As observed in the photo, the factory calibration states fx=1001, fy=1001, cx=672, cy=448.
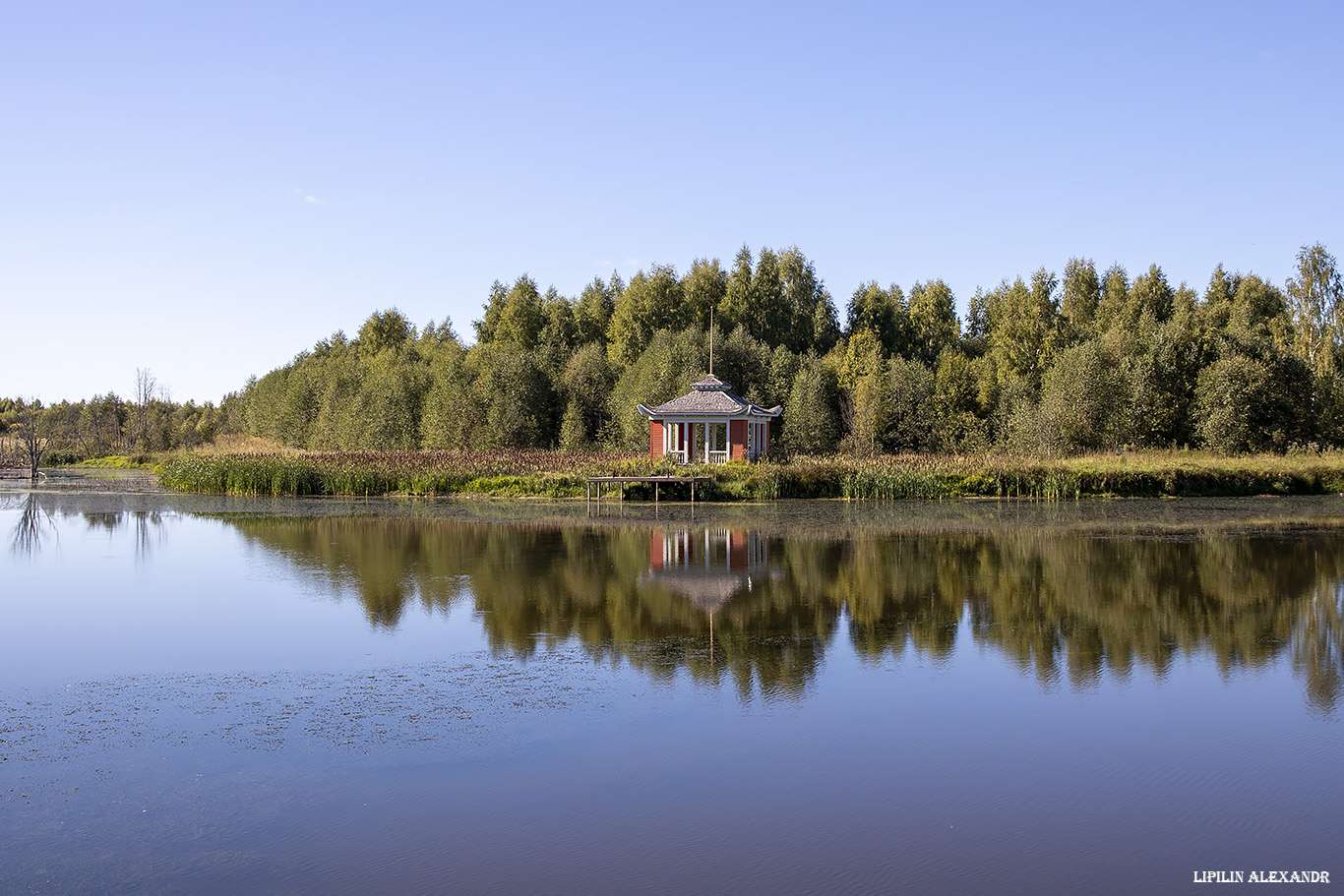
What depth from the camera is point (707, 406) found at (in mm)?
35438

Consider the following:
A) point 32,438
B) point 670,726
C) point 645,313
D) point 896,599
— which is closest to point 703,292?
point 645,313

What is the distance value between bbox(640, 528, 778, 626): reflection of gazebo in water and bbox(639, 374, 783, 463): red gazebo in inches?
531

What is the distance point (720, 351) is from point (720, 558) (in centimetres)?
2772

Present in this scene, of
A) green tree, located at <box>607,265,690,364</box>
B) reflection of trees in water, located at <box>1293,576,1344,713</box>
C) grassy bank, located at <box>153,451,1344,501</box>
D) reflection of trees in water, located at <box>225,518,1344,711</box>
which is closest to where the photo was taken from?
A: reflection of trees in water, located at <box>1293,576,1344,713</box>

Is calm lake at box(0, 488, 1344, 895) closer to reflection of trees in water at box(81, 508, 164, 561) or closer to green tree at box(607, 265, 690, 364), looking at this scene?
reflection of trees in water at box(81, 508, 164, 561)

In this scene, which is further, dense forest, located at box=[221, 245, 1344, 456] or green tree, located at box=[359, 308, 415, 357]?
green tree, located at box=[359, 308, 415, 357]

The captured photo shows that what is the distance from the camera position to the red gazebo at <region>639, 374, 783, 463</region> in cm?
3509

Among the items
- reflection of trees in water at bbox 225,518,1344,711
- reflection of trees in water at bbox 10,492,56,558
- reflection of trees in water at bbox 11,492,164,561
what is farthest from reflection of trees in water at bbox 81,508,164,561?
reflection of trees in water at bbox 225,518,1344,711

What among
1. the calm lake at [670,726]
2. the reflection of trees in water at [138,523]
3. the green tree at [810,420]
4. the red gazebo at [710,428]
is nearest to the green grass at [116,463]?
the reflection of trees in water at [138,523]

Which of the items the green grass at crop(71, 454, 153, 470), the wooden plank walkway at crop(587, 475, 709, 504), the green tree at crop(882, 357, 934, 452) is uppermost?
the green tree at crop(882, 357, 934, 452)

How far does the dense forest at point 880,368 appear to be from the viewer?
1538 inches

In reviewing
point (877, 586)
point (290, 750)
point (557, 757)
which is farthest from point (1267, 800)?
point (877, 586)

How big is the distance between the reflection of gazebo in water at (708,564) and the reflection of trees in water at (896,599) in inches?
5.7

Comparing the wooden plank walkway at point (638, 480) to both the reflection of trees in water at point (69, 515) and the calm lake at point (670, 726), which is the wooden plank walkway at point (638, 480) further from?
the calm lake at point (670, 726)
